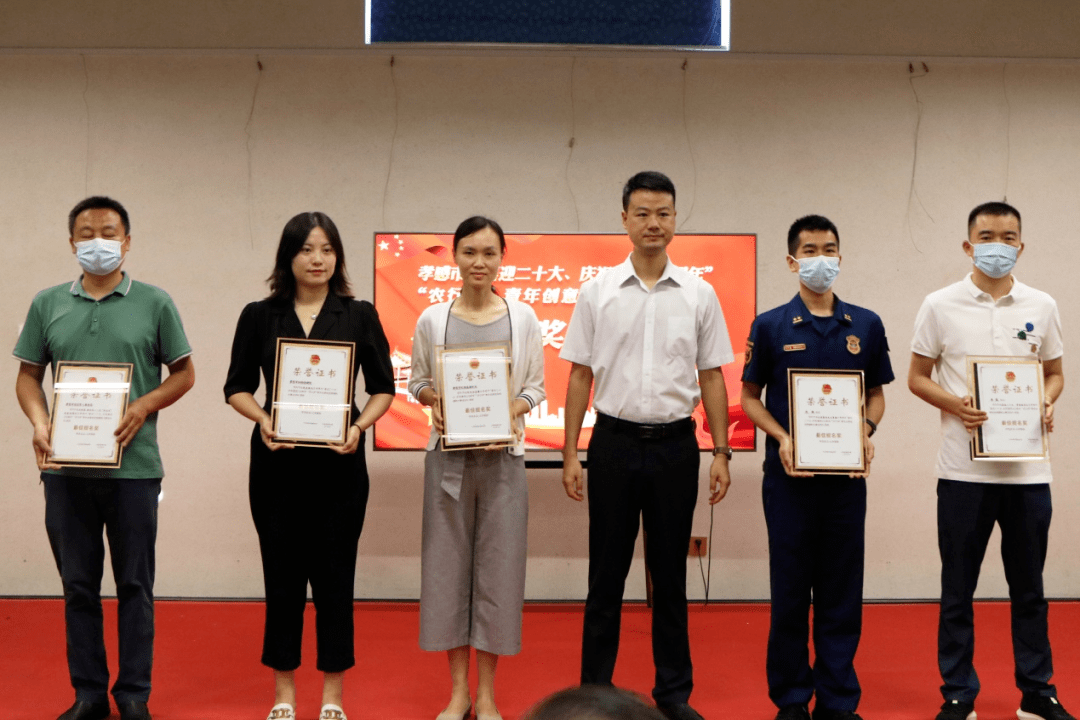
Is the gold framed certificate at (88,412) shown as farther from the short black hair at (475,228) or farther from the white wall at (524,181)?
the white wall at (524,181)

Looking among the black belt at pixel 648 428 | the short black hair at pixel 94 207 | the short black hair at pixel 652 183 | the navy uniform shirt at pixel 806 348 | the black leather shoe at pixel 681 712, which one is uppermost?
the short black hair at pixel 652 183

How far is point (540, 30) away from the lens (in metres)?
4.44

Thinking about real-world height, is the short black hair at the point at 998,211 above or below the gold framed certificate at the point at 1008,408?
above

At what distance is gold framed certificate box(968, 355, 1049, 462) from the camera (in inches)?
110

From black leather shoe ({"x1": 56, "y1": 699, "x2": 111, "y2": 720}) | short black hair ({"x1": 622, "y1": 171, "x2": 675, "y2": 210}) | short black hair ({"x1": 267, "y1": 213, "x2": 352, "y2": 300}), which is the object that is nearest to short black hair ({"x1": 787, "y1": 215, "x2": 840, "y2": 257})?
short black hair ({"x1": 622, "y1": 171, "x2": 675, "y2": 210})

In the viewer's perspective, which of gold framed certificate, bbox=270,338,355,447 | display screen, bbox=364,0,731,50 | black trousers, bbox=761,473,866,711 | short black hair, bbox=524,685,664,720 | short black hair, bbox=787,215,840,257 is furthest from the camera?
display screen, bbox=364,0,731,50

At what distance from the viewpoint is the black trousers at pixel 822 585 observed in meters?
2.75

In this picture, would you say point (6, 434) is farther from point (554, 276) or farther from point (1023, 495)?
point (1023, 495)

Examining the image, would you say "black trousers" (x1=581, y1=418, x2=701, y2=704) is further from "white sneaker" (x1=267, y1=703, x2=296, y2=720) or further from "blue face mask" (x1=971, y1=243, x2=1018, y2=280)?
"blue face mask" (x1=971, y1=243, x2=1018, y2=280)

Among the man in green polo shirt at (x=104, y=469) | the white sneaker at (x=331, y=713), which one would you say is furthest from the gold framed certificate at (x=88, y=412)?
the white sneaker at (x=331, y=713)

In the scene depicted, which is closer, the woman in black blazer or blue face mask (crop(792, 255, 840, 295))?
the woman in black blazer

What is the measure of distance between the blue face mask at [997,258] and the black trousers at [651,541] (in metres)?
1.15

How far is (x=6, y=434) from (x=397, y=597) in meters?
2.15

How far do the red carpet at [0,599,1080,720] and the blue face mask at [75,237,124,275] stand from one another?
4.69 feet
